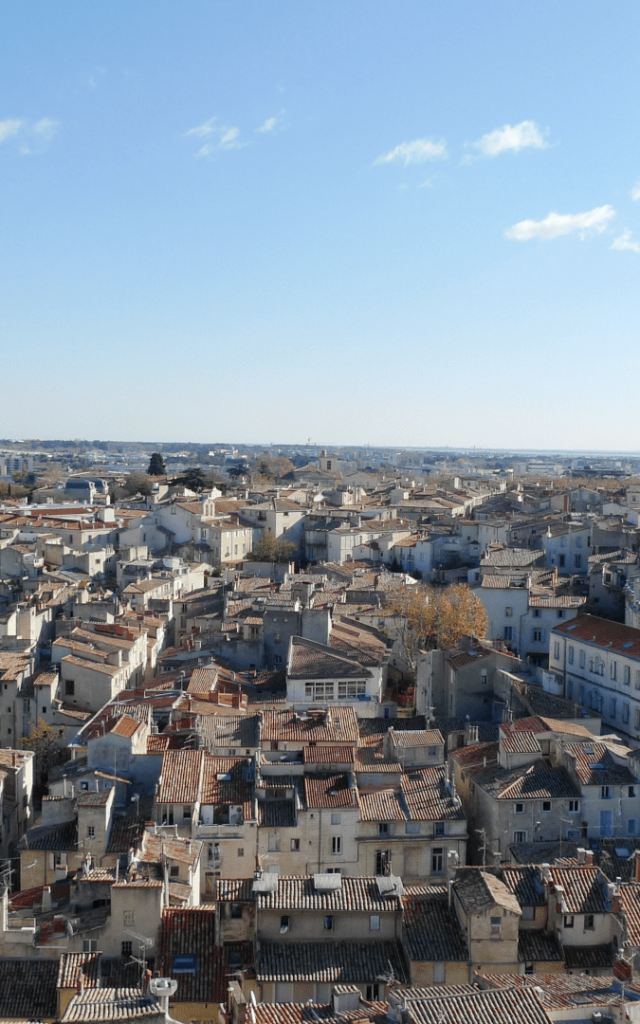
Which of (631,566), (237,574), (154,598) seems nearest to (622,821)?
(631,566)

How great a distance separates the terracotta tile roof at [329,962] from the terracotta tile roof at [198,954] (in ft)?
1.37

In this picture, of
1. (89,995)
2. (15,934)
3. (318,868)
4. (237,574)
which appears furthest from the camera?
(237,574)

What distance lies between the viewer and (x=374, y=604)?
41719 millimetres

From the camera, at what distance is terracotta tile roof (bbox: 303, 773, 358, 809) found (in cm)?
2098

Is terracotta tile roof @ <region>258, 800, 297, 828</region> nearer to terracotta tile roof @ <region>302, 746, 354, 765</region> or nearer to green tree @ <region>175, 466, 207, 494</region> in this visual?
terracotta tile roof @ <region>302, 746, 354, 765</region>

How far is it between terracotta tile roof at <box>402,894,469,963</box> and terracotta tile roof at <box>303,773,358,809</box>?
15.1 feet

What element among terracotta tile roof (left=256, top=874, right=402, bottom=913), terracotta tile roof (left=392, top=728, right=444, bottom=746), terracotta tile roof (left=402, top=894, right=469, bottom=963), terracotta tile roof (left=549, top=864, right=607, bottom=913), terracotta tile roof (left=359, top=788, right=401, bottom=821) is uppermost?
terracotta tile roof (left=549, top=864, right=607, bottom=913)

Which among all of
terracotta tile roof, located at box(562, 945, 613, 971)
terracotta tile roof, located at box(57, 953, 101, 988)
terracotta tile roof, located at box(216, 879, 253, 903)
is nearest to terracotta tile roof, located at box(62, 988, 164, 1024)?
terracotta tile roof, located at box(57, 953, 101, 988)

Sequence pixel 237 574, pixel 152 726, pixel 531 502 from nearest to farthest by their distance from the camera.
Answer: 1. pixel 152 726
2. pixel 237 574
3. pixel 531 502

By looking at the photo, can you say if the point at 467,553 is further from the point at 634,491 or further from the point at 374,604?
the point at 634,491

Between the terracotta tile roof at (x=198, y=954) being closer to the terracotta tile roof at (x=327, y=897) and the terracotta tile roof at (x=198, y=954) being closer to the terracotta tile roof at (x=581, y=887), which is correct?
the terracotta tile roof at (x=327, y=897)

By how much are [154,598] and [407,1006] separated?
33.0m

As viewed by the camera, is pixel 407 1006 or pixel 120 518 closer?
pixel 407 1006

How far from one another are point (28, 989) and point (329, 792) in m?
7.90
